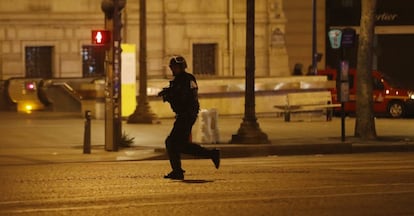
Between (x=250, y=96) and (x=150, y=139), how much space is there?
2949mm

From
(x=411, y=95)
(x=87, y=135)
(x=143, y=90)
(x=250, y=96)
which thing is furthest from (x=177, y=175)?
(x=411, y=95)

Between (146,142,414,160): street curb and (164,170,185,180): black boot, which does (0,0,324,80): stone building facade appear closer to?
(146,142,414,160): street curb

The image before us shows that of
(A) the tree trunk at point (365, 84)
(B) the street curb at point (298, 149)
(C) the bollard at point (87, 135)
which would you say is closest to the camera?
(C) the bollard at point (87, 135)

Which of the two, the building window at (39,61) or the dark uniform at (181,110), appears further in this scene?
the building window at (39,61)

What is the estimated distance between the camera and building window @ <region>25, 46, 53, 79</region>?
40188 mm

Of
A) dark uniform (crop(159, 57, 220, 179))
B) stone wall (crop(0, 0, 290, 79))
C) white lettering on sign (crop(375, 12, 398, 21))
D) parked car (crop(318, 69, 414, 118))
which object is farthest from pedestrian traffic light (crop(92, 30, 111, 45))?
white lettering on sign (crop(375, 12, 398, 21))

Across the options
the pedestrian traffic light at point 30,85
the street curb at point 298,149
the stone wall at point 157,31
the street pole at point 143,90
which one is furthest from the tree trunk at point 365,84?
the stone wall at point 157,31

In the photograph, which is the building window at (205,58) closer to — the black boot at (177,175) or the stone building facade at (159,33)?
the stone building facade at (159,33)

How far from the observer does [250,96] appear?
2431 centimetres

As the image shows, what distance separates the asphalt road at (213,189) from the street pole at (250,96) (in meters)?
3.00

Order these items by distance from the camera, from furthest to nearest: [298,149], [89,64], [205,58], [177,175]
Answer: [205,58] < [89,64] < [298,149] < [177,175]

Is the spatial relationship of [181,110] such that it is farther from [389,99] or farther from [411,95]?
[411,95]

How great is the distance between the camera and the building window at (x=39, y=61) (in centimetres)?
4019

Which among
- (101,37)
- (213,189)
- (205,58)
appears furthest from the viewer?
(205,58)
